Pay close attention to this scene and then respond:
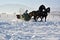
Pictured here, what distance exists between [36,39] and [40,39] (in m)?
0.17

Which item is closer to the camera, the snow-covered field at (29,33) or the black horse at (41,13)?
the snow-covered field at (29,33)

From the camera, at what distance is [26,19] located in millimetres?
18406

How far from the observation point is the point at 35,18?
1820 cm

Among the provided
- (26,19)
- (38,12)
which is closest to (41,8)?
(38,12)

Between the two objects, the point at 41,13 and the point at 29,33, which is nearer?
the point at 29,33

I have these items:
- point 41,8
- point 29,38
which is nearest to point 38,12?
point 41,8

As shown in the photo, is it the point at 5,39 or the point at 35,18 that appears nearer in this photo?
the point at 5,39

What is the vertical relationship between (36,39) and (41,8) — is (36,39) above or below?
below

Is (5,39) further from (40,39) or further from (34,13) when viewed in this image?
(34,13)

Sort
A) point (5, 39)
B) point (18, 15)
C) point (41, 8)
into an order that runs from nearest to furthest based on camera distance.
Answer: point (5, 39)
point (41, 8)
point (18, 15)

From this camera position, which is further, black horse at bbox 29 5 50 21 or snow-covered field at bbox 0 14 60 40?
black horse at bbox 29 5 50 21

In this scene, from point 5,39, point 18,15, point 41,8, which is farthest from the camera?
point 18,15

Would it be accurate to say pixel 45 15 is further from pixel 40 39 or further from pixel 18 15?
pixel 40 39

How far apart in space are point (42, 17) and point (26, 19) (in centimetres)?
168
